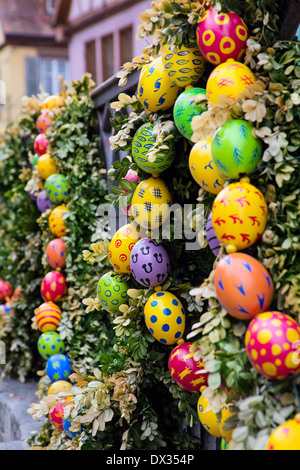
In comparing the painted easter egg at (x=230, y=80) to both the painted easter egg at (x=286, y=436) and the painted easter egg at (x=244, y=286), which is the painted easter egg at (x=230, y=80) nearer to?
the painted easter egg at (x=244, y=286)

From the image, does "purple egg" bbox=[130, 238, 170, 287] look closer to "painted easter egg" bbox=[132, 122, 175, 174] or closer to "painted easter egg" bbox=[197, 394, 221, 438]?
"painted easter egg" bbox=[132, 122, 175, 174]

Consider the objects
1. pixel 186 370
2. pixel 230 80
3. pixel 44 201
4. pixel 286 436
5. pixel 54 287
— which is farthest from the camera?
pixel 44 201

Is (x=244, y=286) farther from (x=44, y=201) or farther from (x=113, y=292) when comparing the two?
(x=44, y=201)

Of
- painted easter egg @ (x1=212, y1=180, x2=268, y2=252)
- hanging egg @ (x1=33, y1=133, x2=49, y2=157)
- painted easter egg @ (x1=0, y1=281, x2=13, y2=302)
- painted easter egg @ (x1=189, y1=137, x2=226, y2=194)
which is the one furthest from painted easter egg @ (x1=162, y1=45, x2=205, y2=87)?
painted easter egg @ (x1=0, y1=281, x2=13, y2=302)

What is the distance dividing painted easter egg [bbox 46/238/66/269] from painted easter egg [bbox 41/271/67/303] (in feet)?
0.20

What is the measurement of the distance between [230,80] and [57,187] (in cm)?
192

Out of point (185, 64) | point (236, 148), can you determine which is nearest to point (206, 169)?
point (236, 148)

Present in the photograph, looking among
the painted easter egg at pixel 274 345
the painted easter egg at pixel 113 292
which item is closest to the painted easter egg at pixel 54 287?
the painted easter egg at pixel 113 292

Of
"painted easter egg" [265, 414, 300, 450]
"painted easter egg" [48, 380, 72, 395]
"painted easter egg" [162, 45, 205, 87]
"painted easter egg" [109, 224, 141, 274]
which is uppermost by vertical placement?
"painted easter egg" [162, 45, 205, 87]

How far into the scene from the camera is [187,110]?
189cm

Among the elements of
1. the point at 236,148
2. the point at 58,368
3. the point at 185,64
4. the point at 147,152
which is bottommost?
the point at 58,368

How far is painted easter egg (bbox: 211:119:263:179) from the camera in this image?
162cm

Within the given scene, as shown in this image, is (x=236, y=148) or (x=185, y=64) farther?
(x=185, y=64)
